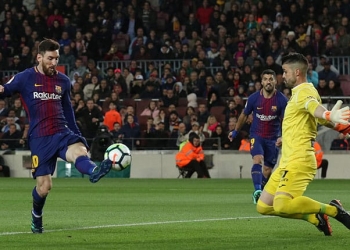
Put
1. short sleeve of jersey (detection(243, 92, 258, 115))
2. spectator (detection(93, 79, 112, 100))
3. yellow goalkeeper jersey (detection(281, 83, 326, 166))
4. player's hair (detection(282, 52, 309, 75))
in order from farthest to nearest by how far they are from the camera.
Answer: spectator (detection(93, 79, 112, 100)) < short sleeve of jersey (detection(243, 92, 258, 115)) < player's hair (detection(282, 52, 309, 75)) < yellow goalkeeper jersey (detection(281, 83, 326, 166))

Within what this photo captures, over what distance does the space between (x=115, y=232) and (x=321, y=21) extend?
20459 millimetres

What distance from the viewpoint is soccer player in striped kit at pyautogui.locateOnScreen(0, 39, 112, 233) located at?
36.6ft

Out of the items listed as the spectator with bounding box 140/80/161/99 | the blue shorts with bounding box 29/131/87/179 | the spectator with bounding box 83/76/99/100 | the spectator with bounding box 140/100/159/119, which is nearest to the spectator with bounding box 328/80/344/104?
the spectator with bounding box 140/100/159/119

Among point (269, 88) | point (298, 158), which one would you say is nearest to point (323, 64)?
point (269, 88)

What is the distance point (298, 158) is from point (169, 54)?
2072 centimetres

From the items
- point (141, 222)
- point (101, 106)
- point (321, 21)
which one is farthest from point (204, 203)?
point (321, 21)

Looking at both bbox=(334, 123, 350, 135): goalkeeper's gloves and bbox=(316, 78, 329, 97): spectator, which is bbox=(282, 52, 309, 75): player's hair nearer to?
bbox=(334, 123, 350, 135): goalkeeper's gloves

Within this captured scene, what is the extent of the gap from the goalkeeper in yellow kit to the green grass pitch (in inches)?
11.9

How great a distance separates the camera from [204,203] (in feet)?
54.6

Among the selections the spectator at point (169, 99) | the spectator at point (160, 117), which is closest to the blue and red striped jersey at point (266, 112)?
the spectator at point (160, 117)

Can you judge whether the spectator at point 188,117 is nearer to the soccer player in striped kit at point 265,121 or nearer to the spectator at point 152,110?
the spectator at point 152,110

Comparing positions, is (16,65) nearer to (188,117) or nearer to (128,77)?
(128,77)

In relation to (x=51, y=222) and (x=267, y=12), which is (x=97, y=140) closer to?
(x=267, y=12)

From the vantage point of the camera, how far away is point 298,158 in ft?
33.8
